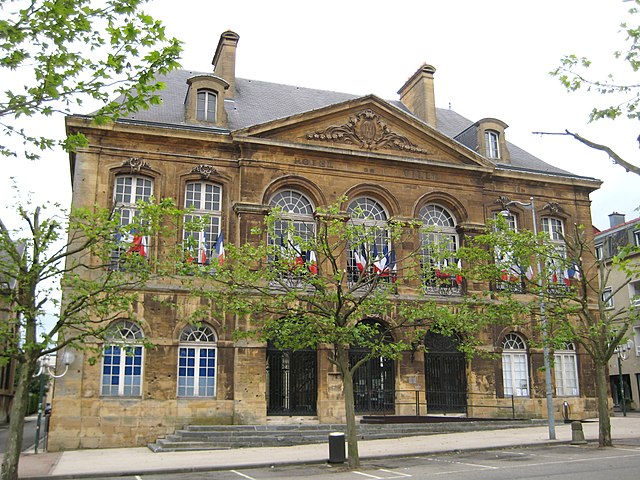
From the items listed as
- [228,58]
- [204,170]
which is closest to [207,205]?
[204,170]

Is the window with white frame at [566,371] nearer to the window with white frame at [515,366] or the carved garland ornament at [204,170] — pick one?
the window with white frame at [515,366]

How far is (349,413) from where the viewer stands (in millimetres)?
14133

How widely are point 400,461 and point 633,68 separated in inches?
371

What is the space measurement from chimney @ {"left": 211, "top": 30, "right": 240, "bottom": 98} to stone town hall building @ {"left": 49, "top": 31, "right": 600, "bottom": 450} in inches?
2.1

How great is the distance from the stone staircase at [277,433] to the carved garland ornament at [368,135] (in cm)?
965

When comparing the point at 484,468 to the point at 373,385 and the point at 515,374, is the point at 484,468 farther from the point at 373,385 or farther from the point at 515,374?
the point at 515,374

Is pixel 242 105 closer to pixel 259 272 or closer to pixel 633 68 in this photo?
pixel 259 272

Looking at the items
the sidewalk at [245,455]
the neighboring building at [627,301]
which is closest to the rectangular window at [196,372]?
the sidewalk at [245,455]

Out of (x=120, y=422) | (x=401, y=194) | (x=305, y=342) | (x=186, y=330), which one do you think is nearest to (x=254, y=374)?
(x=186, y=330)

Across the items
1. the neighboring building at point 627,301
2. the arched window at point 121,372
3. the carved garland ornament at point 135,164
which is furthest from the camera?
the neighboring building at point 627,301

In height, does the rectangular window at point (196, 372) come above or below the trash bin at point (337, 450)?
above

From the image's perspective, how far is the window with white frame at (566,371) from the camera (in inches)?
946

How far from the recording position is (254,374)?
66.1 ft

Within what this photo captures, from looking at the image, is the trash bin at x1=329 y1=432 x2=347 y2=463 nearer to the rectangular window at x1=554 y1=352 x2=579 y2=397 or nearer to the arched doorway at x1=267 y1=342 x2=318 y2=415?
the arched doorway at x1=267 y1=342 x2=318 y2=415
